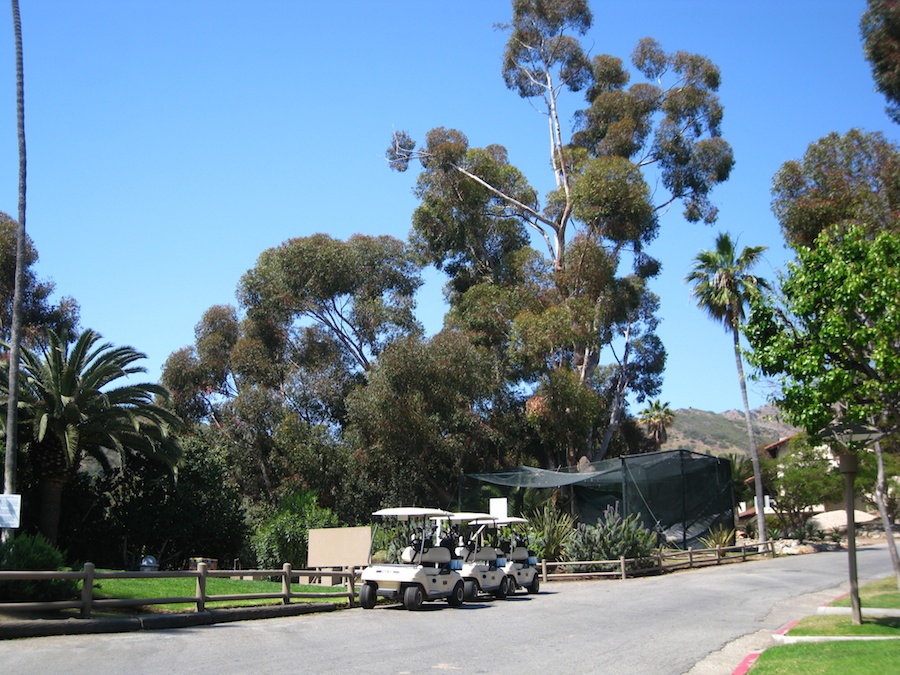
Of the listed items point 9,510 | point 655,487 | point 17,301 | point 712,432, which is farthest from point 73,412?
point 712,432

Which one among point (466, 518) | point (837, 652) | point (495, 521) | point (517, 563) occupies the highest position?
point (466, 518)

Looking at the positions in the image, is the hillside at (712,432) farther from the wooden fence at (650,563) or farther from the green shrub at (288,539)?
the green shrub at (288,539)

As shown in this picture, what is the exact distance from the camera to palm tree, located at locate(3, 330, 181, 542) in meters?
24.3

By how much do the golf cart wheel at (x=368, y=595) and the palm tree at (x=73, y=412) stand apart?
10.3 m

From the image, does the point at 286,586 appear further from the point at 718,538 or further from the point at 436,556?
the point at 718,538

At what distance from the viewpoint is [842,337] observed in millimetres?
12930

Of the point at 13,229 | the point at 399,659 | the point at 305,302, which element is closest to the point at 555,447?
the point at 305,302

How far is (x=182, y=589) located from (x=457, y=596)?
652 centimetres

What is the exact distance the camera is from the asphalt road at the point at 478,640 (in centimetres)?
1061

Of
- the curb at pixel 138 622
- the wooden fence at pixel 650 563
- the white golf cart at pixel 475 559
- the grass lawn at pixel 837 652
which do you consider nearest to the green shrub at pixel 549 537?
the wooden fence at pixel 650 563

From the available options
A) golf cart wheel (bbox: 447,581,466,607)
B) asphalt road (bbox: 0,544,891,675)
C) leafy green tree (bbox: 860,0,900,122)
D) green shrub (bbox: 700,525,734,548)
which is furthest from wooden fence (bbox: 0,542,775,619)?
leafy green tree (bbox: 860,0,900,122)

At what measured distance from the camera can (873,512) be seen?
5278cm

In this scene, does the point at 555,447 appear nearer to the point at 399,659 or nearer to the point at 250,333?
the point at 250,333

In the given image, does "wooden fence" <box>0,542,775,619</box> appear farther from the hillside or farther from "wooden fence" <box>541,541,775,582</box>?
the hillside
